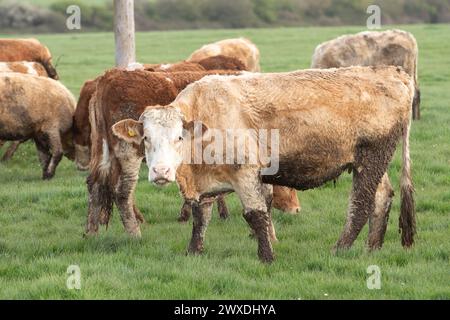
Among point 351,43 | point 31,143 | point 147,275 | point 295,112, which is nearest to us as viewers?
point 147,275

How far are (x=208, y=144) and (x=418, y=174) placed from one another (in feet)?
15.2

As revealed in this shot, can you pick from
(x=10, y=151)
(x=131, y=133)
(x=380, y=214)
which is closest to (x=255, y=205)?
(x=131, y=133)

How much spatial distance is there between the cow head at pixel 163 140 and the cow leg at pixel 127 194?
5.38ft

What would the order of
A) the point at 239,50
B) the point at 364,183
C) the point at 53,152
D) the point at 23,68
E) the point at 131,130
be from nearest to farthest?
1. the point at 131,130
2. the point at 364,183
3. the point at 53,152
4. the point at 23,68
5. the point at 239,50

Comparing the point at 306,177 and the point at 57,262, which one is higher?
the point at 306,177

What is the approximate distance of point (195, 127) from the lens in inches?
291

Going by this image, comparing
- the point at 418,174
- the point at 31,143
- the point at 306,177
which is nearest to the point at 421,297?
the point at 306,177

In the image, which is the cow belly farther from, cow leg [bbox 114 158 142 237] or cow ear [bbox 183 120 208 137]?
cow leg [bbox 114 158 142 237]

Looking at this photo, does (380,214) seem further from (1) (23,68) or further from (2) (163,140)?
(1) (23,68)

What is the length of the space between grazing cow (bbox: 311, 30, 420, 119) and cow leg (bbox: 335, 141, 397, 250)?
10.5 meters

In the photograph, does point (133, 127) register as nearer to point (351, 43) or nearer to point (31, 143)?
point (31, 143)

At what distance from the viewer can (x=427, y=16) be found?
58.2 m

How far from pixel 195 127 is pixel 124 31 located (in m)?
6.32
